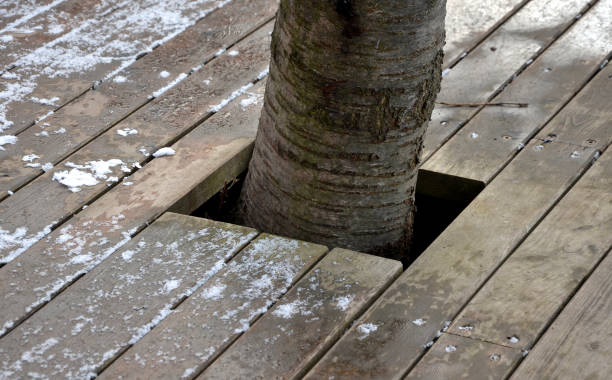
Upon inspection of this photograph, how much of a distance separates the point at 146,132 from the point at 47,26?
81cm

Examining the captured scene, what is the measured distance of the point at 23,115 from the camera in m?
2.81

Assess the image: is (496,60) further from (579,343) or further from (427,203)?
(579,343)

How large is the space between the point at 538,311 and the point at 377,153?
525mm

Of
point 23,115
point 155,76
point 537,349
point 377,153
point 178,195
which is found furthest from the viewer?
point 155,76

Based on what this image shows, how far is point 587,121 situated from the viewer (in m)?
2.84

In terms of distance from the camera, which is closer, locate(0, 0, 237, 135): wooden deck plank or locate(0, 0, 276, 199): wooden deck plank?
locate(0, 0, 276, 199): wooden deck plank

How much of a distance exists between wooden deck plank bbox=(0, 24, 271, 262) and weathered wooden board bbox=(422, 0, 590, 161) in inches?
22.4

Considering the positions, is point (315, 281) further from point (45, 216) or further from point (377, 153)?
point (45, 216)

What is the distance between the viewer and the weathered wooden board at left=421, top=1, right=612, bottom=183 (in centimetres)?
267

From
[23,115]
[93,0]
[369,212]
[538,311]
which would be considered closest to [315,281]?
[369,212]

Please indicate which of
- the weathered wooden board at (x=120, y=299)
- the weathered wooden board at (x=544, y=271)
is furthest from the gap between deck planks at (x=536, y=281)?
the weathered wooden board at (x=120, y=299)

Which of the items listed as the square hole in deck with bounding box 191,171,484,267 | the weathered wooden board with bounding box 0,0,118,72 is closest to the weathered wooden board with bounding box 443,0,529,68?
the square hole in deck with bounding box 191,171,484,267

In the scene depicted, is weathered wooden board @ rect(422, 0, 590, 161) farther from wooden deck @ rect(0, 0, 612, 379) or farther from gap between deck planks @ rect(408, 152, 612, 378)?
gap between deck planks @ rect(408, 152, 612, 378)

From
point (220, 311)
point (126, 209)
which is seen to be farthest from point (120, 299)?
point (126, 209)
